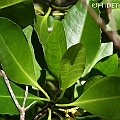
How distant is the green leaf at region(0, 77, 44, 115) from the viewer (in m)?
0.66

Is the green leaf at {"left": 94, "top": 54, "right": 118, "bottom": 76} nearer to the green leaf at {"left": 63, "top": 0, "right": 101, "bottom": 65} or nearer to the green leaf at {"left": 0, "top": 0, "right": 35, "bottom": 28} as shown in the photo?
the green leaf at {"left": 63, "top": 0, "right": 101, "bottom": 65}

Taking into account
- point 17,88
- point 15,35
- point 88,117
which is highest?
point 15,35

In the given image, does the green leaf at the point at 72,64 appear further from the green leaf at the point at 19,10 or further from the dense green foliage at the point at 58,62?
the green leaf at the point at 19,10

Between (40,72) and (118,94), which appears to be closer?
(118,94)

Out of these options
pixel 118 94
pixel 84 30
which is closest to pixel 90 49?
pixel 84 30

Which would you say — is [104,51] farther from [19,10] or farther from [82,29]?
[19,10]

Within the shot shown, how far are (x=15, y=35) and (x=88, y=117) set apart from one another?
0.28 m

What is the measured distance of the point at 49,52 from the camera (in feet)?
2.06

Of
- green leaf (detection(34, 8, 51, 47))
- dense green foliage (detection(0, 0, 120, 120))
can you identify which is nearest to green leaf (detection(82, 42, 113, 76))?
dense green foliage (detection(0, 0, 120, 120))

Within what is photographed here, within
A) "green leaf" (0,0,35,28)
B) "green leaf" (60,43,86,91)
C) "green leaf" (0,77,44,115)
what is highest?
"green leaf" (0,0,35,28)

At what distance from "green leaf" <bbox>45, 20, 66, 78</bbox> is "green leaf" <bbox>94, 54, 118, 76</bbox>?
154mm

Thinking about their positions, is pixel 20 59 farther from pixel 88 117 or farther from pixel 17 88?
pixel 88 117

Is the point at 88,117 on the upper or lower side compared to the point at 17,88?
lower

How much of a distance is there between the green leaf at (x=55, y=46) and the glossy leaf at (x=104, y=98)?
0.27 feet
